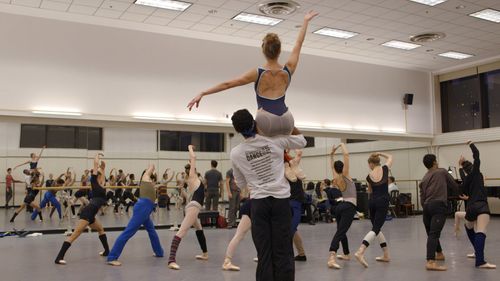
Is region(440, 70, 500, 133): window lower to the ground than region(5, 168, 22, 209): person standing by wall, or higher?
higher

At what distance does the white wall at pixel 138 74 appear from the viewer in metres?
11.9

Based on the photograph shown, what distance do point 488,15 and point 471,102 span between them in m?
6.34

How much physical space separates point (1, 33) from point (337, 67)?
10694 mm

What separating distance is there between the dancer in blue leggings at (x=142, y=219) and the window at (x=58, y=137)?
14.8 m

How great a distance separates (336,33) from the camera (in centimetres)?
1429

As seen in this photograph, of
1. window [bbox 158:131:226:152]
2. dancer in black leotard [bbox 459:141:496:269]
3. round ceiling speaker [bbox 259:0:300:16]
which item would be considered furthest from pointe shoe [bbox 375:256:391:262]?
window [bbox 158:131:226:152]

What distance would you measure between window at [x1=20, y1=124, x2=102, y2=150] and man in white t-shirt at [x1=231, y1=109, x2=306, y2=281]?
1966 centimetres

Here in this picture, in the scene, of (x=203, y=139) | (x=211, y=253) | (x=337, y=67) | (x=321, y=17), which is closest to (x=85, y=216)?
(x=211, y=253)

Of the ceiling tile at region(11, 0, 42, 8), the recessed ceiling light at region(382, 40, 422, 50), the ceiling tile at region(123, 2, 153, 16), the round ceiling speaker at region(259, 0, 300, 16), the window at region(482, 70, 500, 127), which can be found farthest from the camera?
the window at region(482, 70, 500, 127)

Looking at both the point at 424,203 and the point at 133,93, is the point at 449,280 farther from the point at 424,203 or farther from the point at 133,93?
the point at 133,93

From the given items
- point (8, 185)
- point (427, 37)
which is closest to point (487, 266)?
point (427, 37)

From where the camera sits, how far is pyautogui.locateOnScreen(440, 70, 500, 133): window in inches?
698

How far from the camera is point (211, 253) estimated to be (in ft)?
27.7

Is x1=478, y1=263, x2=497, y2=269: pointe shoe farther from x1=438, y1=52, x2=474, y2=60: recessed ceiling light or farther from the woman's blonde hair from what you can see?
x1=438, y1=52, x2=474, y2=60: recessed ceiling light
